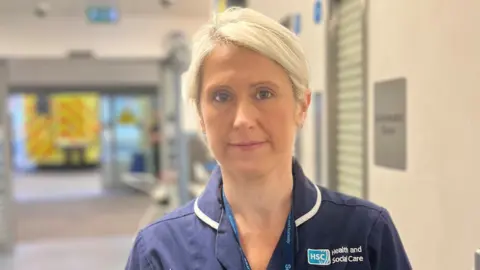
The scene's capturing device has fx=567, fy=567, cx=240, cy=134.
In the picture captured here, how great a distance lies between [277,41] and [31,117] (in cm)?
1710

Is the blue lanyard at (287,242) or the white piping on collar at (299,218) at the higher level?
the white piping on collar at (299,218)

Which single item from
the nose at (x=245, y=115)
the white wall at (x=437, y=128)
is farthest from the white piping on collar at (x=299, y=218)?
the white wall at (x=437, y=128)

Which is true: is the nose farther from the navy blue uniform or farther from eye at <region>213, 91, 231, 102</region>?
the navy blue uniform

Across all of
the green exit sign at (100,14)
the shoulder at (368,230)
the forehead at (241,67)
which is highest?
the green exit sign at (100,14)

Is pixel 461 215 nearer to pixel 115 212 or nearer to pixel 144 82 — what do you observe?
pixel 115 212

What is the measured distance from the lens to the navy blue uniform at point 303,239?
4.15 ft

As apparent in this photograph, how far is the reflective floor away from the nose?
5352 mm

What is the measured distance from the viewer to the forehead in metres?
1.20

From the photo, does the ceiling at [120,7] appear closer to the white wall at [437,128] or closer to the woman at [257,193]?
the white wall at [437,128]

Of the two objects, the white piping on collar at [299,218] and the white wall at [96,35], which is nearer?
the white piping on collar at [299,218]

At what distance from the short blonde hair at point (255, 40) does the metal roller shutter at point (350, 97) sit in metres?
1.31

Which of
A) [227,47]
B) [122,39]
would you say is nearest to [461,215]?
[227,47]

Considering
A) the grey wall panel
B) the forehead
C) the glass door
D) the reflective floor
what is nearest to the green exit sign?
the reflective floor

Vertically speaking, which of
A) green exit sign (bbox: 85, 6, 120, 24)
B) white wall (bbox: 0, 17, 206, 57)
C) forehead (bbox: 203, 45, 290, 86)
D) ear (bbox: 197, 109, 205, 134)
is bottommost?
ear (bbox: 197, 109, 205, 134)
